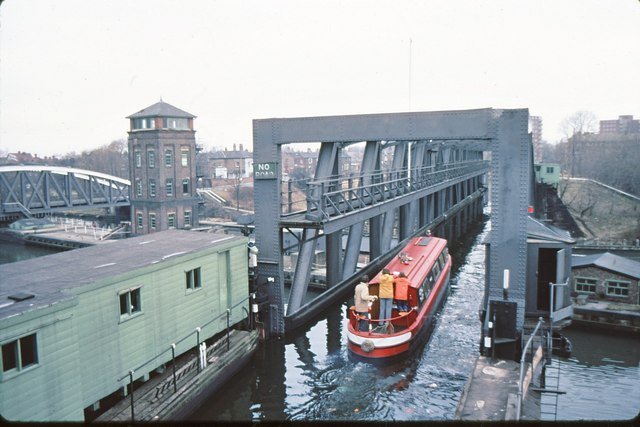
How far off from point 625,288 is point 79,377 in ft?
77.8

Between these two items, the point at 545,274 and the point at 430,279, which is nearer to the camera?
the point at 545,274

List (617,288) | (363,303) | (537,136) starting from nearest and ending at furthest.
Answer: (363,303), (617,288), (537,136)

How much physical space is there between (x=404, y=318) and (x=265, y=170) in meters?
6.13

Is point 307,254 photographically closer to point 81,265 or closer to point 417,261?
point 417,261

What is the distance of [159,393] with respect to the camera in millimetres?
10672

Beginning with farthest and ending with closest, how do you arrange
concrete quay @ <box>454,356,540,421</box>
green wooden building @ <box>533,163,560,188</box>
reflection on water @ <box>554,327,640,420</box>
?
green wooden building @ <box>533,163,560,188</box>
reflection on water @ <box>554,327,640,420</box>
concrete quay @ <box>454,356,540,421</box>

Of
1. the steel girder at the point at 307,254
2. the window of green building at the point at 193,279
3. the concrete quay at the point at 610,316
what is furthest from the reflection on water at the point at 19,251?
the concrete quay at the point at 610,316

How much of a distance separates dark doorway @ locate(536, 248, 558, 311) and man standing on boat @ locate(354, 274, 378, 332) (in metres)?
4.45

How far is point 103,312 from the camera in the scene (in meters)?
10.0

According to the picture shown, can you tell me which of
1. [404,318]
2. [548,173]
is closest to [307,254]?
[404,318]

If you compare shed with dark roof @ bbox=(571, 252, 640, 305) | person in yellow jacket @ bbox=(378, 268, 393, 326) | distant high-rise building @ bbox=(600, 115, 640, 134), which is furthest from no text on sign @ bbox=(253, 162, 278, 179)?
distant high-rise building @ bbox=(600, 115, 640, 134)

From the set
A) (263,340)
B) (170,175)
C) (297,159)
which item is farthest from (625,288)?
(297,159)

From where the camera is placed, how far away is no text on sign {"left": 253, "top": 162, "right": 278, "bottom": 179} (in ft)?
50.0

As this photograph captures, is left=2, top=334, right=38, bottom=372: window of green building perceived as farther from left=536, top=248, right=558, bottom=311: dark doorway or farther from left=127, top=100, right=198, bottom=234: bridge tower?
left=127, top=100, right=198, bottom=234: bridge tower
